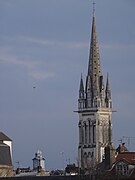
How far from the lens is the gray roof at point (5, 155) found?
5083 inches

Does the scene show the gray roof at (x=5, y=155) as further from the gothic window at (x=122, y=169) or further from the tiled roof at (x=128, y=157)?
the gothic window at (x=122, y=169)

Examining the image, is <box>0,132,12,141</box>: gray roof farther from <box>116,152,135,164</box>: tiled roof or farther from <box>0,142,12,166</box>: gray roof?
<box>116,152,135,164</box>: tiled roof

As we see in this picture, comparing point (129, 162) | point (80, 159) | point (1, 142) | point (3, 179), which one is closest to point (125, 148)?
point (1, 142)

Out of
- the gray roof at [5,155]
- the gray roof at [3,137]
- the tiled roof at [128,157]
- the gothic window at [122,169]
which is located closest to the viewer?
the gothic window at [122,169]

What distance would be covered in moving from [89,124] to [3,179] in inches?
3695

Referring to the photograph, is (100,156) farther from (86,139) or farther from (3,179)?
(3,179)

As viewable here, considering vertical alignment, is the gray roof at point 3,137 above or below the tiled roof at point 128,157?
above

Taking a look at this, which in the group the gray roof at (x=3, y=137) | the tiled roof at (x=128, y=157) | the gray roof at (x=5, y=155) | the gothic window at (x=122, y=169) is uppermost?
the gray roof at (x=3, y=137)

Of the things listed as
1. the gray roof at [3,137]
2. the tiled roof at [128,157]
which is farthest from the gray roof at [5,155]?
the tiled roof at [128,157]

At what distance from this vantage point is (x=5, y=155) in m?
131

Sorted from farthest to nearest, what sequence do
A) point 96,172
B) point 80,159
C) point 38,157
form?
point 80,159 < point 38,157 < point 96,172

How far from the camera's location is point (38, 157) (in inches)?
6900

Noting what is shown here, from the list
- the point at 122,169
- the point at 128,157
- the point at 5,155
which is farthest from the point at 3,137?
the point at 122,169

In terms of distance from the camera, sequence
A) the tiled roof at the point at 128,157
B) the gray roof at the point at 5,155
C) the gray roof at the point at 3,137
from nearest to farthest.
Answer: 1. the tiled roof at the point at 128,157
2. the gray roof at the point at 5,155
3. the gray roof at the point at 3,137
